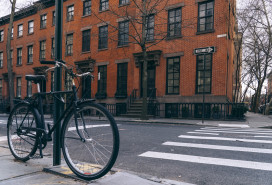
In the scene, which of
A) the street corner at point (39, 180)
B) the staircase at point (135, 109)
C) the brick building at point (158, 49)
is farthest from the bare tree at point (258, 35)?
the street corner at point (39, 180)

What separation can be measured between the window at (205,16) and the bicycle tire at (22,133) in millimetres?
15784

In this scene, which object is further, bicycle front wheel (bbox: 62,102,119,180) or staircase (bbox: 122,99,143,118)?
staircase (bbox: 122,99,143,118)

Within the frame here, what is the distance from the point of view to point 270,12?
24484mm

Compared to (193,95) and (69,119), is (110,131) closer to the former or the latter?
(69,119)

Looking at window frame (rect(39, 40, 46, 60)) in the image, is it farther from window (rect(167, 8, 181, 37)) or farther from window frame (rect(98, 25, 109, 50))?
window (rect(167, 8, 181, 37))

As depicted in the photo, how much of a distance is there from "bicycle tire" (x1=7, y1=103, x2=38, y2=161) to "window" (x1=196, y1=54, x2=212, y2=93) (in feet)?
48.6

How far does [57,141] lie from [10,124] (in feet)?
4.83

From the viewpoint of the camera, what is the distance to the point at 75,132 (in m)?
3.22

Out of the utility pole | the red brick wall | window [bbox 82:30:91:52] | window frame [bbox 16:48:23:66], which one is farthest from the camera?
window frame [bbox 16:48:23:66]

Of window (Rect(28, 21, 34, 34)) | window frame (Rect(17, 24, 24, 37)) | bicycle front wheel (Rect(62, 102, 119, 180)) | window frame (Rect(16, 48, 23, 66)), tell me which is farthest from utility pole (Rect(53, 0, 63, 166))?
window frame (Rect(17, 24, 24, 37))

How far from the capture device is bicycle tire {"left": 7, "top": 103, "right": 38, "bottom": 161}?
3812 millimetres

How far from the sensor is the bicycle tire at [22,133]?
381cm

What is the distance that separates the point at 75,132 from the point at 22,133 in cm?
140

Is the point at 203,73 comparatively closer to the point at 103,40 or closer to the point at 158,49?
the point at 158,49
